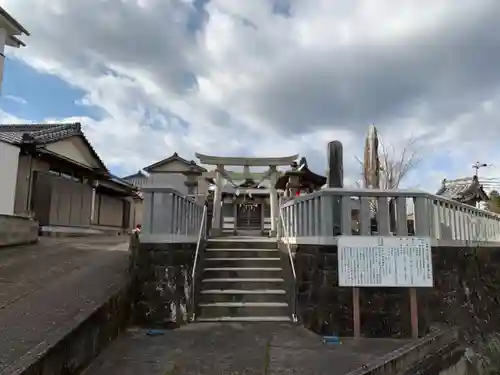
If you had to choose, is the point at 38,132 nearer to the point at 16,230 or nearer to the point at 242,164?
the point at 16,230

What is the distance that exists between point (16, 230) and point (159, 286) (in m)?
5.01

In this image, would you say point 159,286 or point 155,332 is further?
point 159,286

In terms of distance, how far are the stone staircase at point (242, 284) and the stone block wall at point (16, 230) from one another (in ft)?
14.4

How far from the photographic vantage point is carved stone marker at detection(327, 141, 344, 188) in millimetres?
6957

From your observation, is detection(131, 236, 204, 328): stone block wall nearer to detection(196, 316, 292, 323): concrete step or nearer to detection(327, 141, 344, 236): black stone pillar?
detection(196, 316, 292, 323): concrete step

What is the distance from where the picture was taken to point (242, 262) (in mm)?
7762

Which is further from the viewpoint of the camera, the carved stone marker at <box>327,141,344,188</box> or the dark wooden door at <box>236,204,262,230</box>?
the dark wooden door at <box>236,204,262,230</box>

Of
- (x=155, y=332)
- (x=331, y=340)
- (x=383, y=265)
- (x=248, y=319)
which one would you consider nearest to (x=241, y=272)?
(x=248, y=319)

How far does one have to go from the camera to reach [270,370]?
412 cm

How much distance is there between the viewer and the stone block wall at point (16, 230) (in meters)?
8.29

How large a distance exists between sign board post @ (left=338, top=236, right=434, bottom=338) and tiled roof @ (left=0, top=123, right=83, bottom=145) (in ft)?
38.3

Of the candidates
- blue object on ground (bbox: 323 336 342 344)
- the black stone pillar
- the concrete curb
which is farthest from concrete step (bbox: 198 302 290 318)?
the black stone pillar

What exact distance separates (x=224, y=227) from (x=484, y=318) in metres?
10.9

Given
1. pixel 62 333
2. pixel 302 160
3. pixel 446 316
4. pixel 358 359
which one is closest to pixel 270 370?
pixel 358 359
